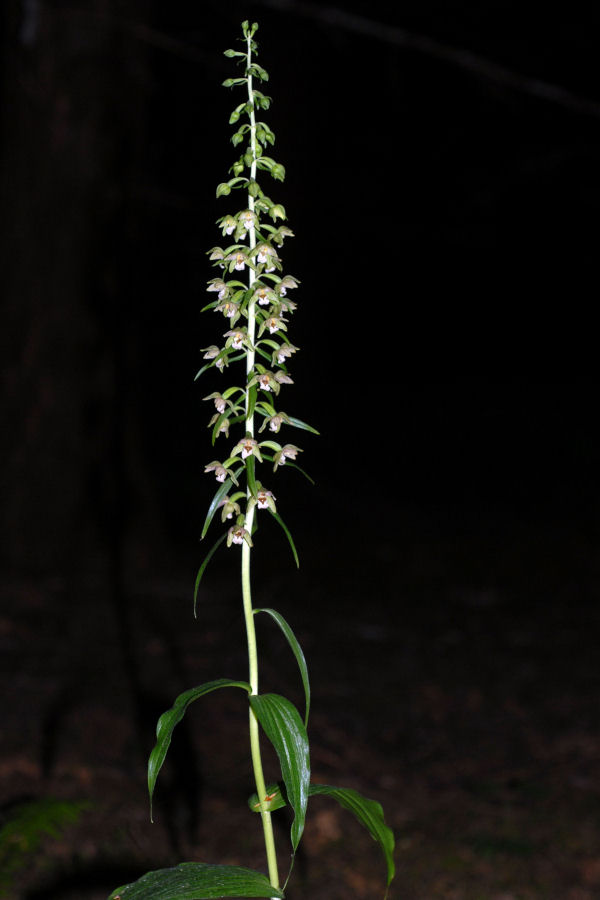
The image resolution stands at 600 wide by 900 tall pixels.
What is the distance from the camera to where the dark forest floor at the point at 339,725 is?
403cm

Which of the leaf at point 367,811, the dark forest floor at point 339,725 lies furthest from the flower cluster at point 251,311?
the dark forest floor at point 339,725

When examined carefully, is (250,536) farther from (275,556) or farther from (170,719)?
(275,556)

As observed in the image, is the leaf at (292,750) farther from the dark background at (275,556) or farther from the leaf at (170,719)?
the dark background at (275,556)

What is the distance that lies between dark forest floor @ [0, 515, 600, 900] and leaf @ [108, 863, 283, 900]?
1.88 metres

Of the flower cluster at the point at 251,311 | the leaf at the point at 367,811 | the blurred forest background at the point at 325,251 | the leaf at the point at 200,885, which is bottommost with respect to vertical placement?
the leaf at the point at 200,885

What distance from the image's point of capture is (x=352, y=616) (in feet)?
25.0

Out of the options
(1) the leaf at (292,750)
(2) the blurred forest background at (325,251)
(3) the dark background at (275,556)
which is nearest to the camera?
(1) the leaf at (292,750)

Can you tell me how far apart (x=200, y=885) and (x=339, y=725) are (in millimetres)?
4001

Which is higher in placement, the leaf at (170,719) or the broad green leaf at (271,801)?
the leaf at (170,719)

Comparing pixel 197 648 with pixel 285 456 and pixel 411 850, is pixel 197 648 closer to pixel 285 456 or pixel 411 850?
pixel 411 850

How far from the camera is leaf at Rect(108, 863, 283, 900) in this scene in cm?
171

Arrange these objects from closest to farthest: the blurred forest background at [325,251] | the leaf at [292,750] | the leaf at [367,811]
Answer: the leaf at [292,750] < the leaf at [367,811] < the blurred forest background at [325,251]

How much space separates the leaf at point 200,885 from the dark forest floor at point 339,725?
188 cm

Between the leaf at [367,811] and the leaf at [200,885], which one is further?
the leaf at [367,811]
